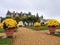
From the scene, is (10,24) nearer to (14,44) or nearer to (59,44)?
(14,44)

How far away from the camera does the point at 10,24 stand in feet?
60.7

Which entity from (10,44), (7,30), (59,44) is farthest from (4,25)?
(59,44)

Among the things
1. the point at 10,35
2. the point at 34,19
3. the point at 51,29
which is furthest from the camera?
the point at 34,19

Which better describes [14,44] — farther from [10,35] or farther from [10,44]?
[10,35]

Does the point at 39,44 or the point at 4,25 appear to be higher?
the point at 4,25

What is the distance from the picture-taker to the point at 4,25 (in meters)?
18.6

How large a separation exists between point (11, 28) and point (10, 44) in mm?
4783

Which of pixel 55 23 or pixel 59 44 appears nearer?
pixel 59 44

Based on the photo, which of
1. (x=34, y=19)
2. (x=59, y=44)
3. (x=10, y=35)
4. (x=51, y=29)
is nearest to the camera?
(x=59, y=44)

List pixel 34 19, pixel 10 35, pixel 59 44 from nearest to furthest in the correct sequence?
1. pixel 59 44
2. pixel 10 35
3. pixel 34 19

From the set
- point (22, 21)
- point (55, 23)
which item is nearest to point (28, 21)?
point (22, 21)

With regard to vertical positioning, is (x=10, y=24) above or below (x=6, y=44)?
above

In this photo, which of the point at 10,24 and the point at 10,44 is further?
the point at 10,24

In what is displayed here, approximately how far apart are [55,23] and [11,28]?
223 inches
